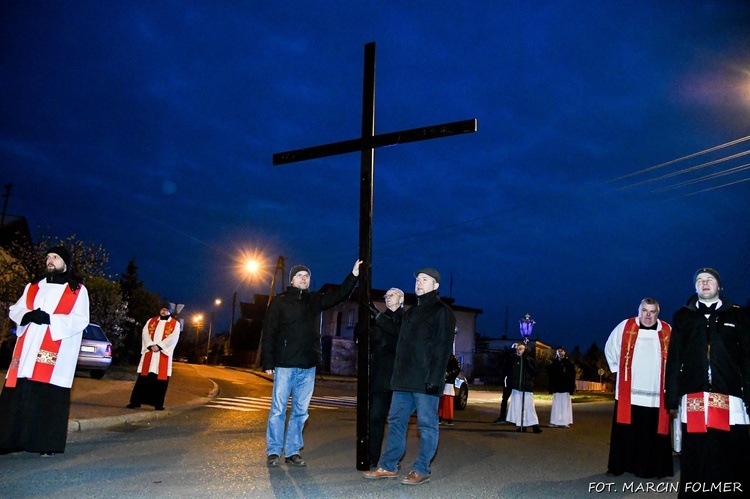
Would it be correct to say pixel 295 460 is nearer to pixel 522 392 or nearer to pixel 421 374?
pixel 421 374

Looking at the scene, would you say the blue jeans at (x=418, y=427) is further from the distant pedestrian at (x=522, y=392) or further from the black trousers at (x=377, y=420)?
the distant pedestrian at (x=522, y=392)

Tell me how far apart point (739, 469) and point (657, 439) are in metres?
2.34

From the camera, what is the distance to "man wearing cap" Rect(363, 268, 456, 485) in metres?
6.51

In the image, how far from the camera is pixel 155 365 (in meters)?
12.0

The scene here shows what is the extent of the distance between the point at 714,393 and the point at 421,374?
260 centimetres

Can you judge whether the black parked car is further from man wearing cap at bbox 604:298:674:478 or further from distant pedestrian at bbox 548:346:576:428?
man wearing cap at bbox 604:298:674:478

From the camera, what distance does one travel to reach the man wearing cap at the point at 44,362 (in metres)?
6.91

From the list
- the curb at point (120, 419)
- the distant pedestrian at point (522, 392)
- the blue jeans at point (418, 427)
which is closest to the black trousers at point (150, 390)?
the curb at point (120, 419)

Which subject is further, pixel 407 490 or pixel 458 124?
pixel 458 124

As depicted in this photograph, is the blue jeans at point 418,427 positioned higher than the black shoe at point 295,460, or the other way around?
the blue jeans at point 418,427

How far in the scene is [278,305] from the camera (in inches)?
294

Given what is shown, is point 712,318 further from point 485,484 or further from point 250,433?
point 250,433

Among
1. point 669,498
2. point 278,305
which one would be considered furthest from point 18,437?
point 669,498

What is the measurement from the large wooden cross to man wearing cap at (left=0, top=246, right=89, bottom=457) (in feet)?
10.3
